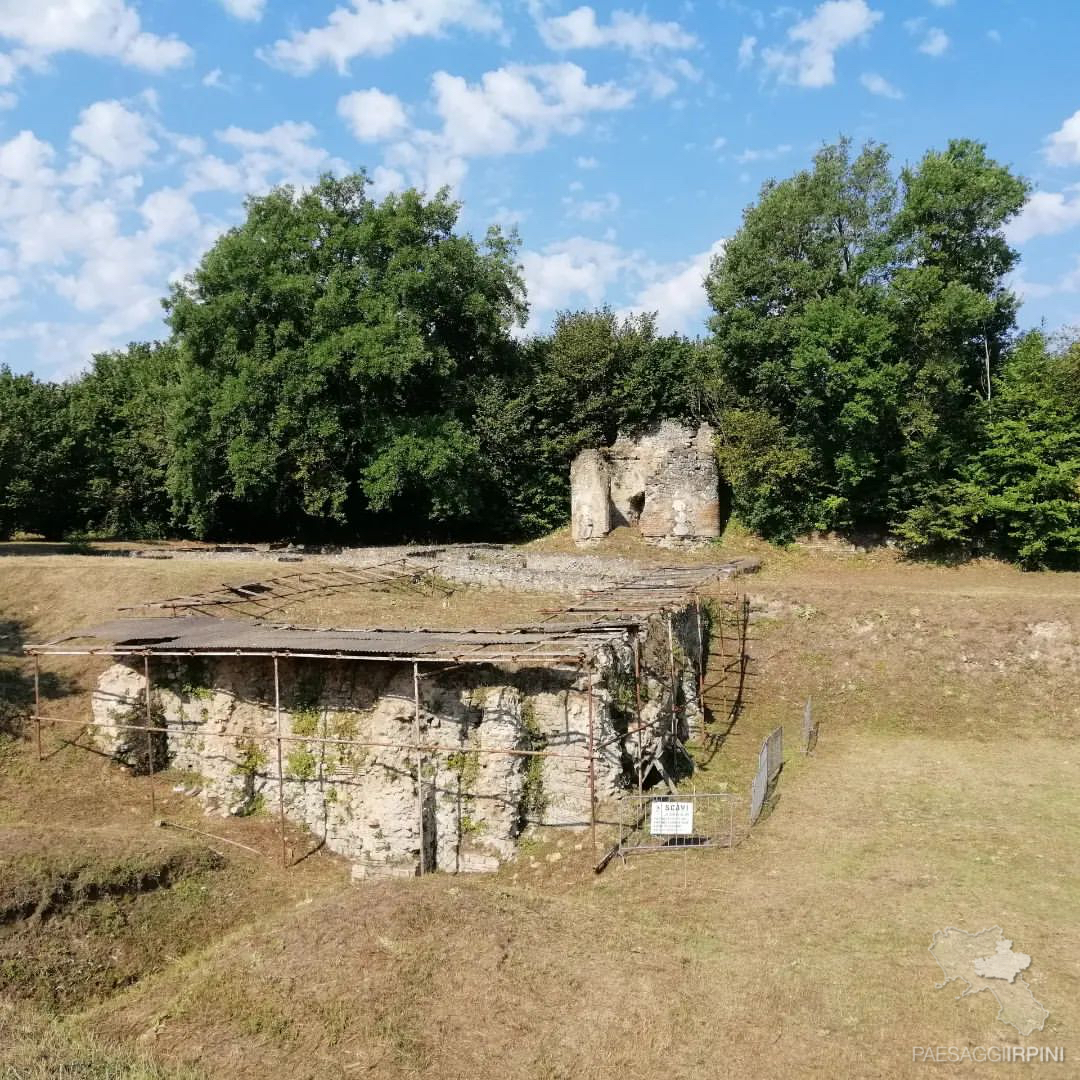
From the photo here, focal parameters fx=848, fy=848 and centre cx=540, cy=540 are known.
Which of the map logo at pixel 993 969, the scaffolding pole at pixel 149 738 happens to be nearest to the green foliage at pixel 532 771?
the map logo at pixel 993 969

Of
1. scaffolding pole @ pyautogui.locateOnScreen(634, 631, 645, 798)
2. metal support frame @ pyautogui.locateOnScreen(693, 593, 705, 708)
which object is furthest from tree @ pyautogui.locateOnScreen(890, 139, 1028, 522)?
scaffolding pole @ pyautogui.locateOnScreen(634, 631, 645, 798)

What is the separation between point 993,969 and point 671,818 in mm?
4382

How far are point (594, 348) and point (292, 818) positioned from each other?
84.9 feet

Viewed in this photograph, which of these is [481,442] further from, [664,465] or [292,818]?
[292,818]

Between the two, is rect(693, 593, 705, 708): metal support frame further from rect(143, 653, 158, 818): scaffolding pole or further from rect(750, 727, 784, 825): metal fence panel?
rect(143, 653, 158, 818): scaffolding pole

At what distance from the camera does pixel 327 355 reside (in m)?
32.2

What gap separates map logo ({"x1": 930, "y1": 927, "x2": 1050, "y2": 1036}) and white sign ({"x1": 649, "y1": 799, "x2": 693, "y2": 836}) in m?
3.46

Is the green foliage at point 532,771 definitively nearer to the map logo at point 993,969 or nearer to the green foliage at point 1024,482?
the map logo at point 993,969

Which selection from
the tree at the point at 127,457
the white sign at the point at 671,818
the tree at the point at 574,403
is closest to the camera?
the white sign at the point at 671,818

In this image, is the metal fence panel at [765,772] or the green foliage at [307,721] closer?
the metal fence panel at [765,772]

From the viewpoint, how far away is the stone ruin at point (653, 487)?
32.5 meters

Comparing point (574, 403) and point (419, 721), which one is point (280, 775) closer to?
point (419, 721)

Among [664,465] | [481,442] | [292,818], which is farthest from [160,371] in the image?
[292,818]

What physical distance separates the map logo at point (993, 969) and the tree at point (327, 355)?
83.6 ft
